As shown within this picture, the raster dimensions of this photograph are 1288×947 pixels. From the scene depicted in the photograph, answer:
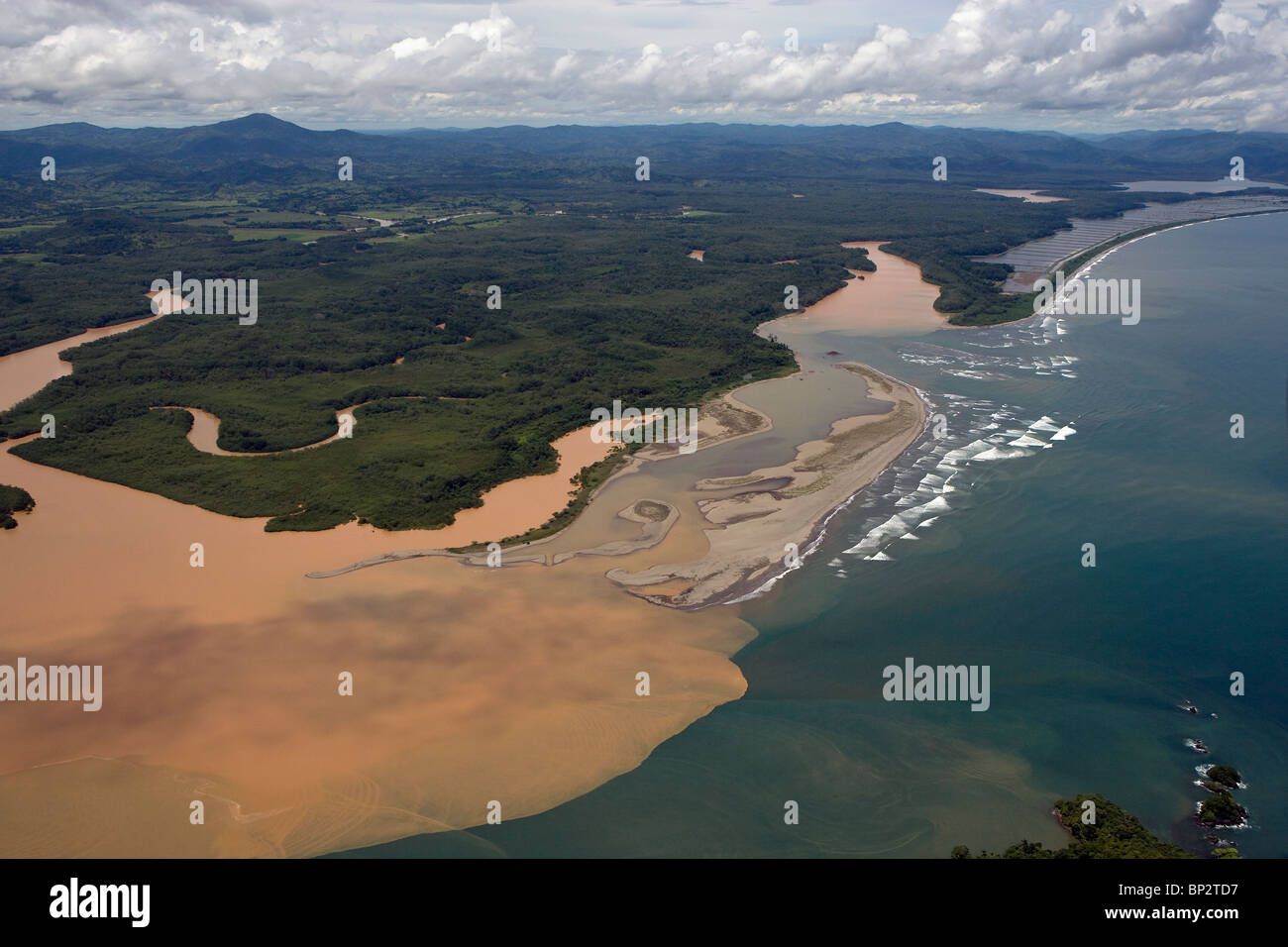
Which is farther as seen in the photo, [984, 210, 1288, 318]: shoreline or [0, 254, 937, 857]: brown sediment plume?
[984, 210, 1288, 318]: shoreline

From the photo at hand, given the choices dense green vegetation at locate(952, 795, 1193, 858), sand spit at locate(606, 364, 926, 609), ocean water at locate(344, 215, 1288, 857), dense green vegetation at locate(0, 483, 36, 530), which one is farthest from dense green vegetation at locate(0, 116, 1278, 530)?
dense green vegetation at locate(952, 795, 1193, 858)

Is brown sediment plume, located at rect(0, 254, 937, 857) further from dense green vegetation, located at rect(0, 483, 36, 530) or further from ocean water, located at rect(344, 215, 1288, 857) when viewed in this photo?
ocean water, located at rect(344, 215, 1288, 857)

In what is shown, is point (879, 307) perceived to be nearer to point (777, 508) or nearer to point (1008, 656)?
point (777, 508)

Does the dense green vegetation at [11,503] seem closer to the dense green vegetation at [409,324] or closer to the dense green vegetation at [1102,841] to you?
the dense green vegetation at [409,324]

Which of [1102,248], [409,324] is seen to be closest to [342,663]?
[409,324]

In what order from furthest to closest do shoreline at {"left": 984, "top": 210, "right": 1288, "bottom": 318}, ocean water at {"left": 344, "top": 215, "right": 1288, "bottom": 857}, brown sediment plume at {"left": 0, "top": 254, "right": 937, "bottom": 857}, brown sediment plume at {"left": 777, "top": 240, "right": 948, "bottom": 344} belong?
shoreline at {"left": 984, "top": 210, "right": 1288, "bottom": 318}, brown sediment plume at {"left": 777, "top": 240, "right": 948, "bottom": 344}, brown sediment plume at {"left": 0, "top": 254, "right": 937, "bottom": 857}, ocean water at {"left": 344, "top": 215, "right": 1288, "bottom": 857}

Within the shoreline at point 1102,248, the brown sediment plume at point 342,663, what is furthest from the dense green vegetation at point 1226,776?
the shoreline at point 1102,248
